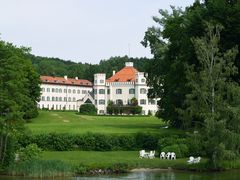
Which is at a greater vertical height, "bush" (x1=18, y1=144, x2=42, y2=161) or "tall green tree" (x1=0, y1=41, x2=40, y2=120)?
"tall green tree" (x1=0, y1=41, x2=40, y2=120)

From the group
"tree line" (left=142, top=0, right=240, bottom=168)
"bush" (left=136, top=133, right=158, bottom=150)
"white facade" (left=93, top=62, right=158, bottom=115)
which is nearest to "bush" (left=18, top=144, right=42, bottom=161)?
"tree line" (left=142, top=0, right=240, bottom=168)

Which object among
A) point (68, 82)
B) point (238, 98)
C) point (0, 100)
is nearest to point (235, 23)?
point (238, 98)

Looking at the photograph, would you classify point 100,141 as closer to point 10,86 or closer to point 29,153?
point 29,153

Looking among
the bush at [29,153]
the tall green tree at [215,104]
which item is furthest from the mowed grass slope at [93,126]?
the tall green tree at [215,104]

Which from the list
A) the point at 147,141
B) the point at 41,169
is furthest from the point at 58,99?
the point at 41,169

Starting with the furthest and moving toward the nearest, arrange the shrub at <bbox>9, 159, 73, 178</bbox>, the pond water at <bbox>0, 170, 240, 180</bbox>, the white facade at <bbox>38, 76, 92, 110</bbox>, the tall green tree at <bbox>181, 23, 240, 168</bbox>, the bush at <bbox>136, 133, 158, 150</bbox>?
the white facade at <bbox>38, 76, 92, 110</bbox>, the bush at <bbox>136, 133, 158, 150</bbox>, the tall green tree at <bbox>181, 23, 240, 168</bbox>, the shrub at <bbox>9, 159, 73, 178</bbox>, the pond water at <bbox>0, 170, 240, 180</bbox>

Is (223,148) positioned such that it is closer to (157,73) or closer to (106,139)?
(106,139)

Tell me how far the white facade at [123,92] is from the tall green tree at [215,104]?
8916 centimetres

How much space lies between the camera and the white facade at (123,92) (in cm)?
12638

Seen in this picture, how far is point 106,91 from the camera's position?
133000 mm

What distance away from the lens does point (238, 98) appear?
32.4m

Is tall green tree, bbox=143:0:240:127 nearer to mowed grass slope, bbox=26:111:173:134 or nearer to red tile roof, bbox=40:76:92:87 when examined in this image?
mowed grass slope, bbox=26:111:173:134

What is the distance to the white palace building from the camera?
12712 cm

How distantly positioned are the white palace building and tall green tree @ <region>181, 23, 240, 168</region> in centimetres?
8815
